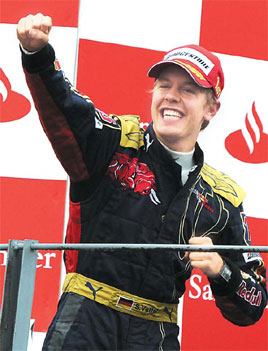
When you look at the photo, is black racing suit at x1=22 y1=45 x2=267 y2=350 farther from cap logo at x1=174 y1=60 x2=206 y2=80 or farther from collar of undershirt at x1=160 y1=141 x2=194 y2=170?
cap logo at x1=174 y1=60 x2=206 y2=80

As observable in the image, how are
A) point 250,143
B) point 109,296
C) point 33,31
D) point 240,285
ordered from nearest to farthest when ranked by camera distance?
point 33,31
point 109,296
point 240,285
point 250,143

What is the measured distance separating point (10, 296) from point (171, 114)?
0.75 metres

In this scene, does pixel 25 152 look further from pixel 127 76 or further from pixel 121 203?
pixel 121 203

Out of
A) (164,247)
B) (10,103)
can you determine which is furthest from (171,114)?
(10,103)

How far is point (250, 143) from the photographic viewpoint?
280cm

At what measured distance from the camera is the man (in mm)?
1609

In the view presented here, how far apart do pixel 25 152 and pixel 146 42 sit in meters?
0.65

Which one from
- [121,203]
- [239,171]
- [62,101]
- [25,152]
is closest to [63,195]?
[25,152]

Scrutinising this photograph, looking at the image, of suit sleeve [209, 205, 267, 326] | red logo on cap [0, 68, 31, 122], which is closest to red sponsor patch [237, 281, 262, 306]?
suit sleeve [209, 205, 267, 326]

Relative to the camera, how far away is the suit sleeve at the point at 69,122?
1.48m

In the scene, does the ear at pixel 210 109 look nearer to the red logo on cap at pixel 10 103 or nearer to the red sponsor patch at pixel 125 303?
the red sponsor patch at pixel 125 303

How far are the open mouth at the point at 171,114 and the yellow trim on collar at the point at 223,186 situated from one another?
0.21 metres

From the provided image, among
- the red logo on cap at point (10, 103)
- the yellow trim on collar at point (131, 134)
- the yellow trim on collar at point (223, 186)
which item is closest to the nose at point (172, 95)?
the yellow trim on collar at point (131, 134)

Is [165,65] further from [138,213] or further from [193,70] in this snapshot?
[138,213]
